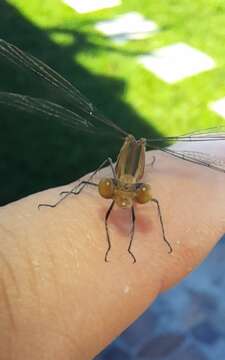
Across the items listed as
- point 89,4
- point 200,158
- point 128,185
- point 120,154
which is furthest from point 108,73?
point 128,185

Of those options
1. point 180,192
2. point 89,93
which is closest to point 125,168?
point 180,192

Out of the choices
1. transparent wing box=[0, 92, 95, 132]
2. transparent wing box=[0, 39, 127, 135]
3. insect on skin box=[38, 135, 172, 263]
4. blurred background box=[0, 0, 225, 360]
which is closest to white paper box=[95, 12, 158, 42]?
blurred background box=[0, 0, 225, 360]

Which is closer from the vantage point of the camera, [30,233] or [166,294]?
[30,233]

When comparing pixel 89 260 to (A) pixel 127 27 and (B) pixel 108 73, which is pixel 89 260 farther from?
(A) pixel 127 27

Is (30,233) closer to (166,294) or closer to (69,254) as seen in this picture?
(69,254)

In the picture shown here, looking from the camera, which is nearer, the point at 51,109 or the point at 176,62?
the point at 51,109
